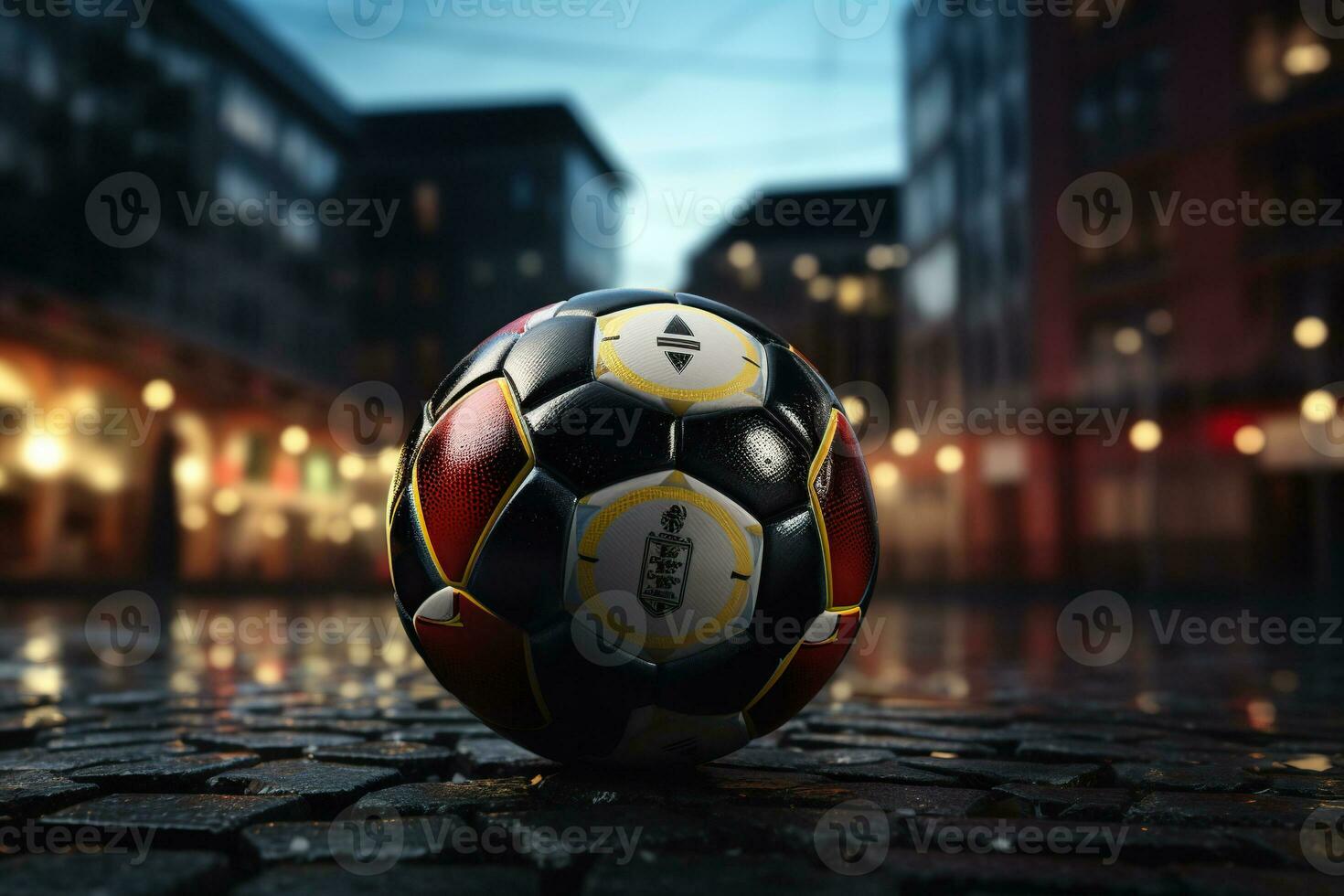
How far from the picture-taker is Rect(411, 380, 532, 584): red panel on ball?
9.37 feet

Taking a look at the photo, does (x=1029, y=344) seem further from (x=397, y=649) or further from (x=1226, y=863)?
(x=1226, y=863)

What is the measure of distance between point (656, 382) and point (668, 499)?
32 cm

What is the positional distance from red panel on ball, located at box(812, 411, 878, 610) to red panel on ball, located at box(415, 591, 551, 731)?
83cm

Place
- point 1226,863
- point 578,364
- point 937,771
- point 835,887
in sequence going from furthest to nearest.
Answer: point 937,771 < point 578,364 < point 1226,863 < point 835,887

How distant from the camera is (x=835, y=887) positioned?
195 cm

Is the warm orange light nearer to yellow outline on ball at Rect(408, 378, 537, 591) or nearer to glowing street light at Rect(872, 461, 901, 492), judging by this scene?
glowing street light at Rect(872, 461, 901, 492)

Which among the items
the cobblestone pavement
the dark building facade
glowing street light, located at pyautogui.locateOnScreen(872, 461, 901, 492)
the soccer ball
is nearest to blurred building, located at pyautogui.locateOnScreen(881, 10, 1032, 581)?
glowing street light, located at pyautogui.locateOnScreen(872, 461, 901, 492)

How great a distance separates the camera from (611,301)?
3.24m

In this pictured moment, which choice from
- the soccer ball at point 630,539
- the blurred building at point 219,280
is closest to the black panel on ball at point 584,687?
the soccer ball at point 630,539

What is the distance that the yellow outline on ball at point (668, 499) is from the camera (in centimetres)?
274

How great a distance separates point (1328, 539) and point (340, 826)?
2755 centimetres

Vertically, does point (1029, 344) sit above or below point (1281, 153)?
below

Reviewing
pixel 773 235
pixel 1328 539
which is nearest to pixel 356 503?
pixel 1328 539

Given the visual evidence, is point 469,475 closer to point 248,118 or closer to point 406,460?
point 406,460
